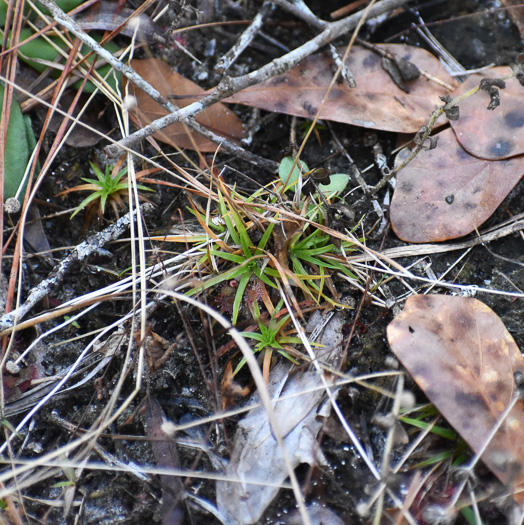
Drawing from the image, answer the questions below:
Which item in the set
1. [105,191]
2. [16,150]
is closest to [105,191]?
[105,191]

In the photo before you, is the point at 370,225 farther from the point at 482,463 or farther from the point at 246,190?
the point at 482,463

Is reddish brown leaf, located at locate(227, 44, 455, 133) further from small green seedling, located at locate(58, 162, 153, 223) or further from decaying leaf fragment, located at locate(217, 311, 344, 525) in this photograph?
decaying leaf fragment, located at locate(217, 311, 344, 525)

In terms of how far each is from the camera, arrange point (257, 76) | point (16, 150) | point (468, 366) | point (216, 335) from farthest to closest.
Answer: point (16, 150) < point (257, 76) < point (216, 335) < point (468, 366)

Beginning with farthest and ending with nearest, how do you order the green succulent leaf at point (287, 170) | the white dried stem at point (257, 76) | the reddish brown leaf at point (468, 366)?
the green succulent leaf at point (287, 170) → the white dried stem at point (257, 76) → the reddish brown leaf at point (468, 366)

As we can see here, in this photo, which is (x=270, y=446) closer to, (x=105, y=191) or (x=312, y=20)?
(x=105, y=191)

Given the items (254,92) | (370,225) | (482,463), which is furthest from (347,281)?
(254,92)

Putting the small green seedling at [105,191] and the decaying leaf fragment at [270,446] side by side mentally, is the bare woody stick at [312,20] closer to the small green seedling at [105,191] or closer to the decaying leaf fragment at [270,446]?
the small green seedling at [105,191]

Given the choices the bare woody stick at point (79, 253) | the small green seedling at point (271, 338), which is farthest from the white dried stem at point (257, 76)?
the small green seedling at point (271, 338)

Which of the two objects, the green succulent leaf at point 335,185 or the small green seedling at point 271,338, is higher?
the green succulent leaf at point 335,185
